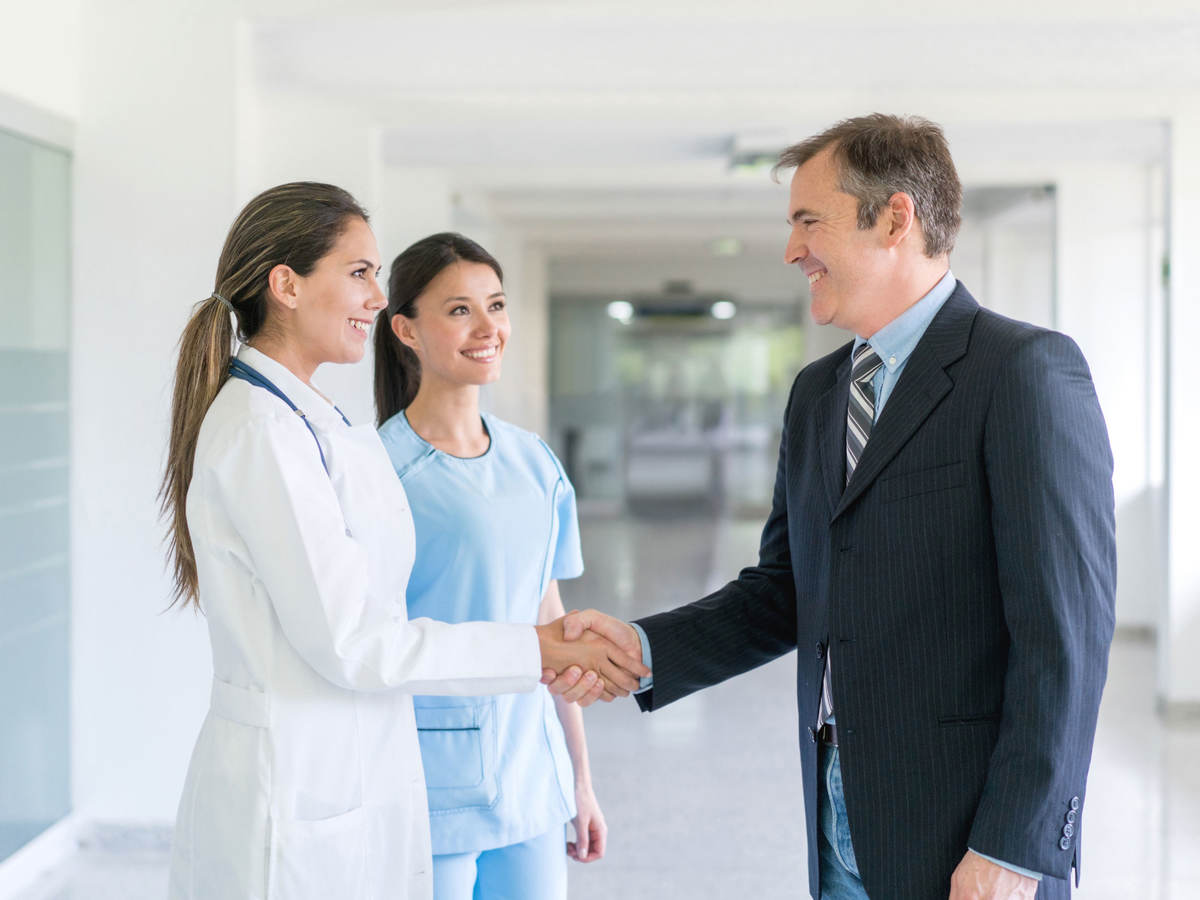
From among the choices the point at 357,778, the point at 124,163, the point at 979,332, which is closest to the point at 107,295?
the point at 124,163

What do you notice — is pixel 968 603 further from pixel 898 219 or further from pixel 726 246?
pixel 726 246

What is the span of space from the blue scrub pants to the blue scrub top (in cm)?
3

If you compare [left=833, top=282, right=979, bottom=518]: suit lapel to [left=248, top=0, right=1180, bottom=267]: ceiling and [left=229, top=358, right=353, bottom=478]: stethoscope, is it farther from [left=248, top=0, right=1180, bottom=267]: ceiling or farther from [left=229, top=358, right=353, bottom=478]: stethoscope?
[left=248, top=0, right=1180, bottom=267]: ceiling

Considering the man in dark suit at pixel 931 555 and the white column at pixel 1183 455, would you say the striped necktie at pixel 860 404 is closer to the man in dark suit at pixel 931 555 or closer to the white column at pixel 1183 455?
the man in dark suit at pixel 931 555

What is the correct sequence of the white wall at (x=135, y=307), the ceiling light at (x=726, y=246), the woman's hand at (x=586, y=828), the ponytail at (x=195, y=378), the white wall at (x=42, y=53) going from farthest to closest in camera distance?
the ceiling light at (x=726, y=246)
the white wall at (x=135, y=307)
the white wall at (x=42, y=53)
the woman's hand at (x=586, y=828)
the ponytail at (x=195, y=378)

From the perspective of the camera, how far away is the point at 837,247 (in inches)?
69.9

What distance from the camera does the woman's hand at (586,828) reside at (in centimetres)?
240

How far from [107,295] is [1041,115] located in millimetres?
3971

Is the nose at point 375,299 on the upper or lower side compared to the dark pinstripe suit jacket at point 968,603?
upper

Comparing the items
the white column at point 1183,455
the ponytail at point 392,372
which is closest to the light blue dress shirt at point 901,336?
the ponytail at point 392,372

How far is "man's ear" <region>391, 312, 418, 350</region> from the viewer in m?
2.37

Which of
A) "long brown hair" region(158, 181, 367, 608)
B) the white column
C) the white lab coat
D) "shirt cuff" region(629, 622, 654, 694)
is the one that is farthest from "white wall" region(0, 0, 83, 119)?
the white column

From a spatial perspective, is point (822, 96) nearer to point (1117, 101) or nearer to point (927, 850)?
point (1117, 101)

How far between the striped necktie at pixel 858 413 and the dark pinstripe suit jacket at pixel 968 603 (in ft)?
0.06
